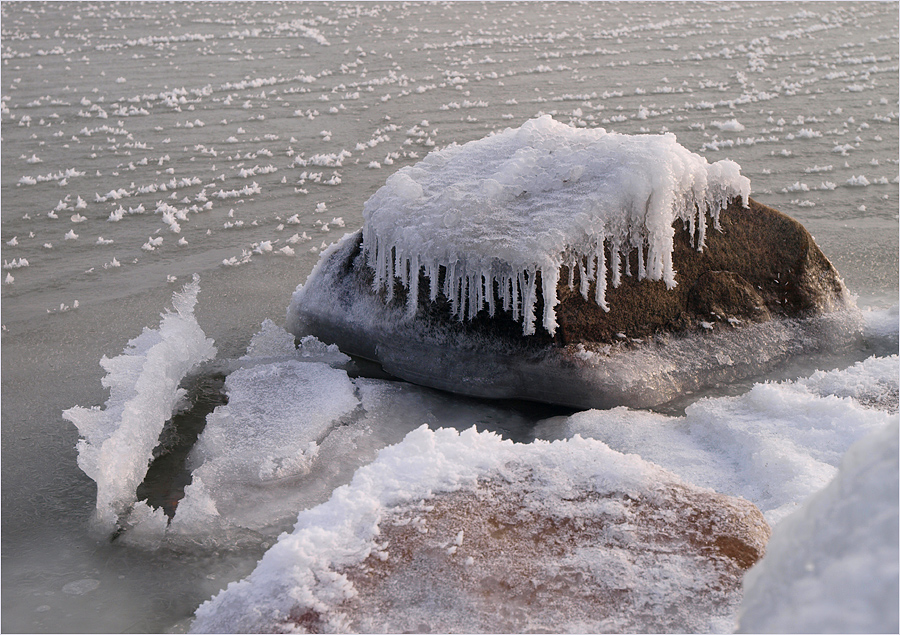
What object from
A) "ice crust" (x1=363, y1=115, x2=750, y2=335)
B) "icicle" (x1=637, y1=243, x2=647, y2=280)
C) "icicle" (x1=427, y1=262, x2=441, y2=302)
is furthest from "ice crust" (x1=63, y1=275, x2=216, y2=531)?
"icicle" (x1=637, y1=243, x2=647, y2=280)

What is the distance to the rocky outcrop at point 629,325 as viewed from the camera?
402 cm

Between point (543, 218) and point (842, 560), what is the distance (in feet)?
9.05

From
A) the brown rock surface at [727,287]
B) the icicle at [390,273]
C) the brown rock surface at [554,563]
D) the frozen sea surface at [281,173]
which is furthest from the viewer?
the icicle at [390,273]

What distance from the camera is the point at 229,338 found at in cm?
475

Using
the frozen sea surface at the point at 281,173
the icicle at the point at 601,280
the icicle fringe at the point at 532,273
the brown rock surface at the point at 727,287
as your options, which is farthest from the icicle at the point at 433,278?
the icicle at the point at 601,280

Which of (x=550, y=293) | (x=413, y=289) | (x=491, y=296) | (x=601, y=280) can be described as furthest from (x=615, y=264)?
(x=413, y=289)

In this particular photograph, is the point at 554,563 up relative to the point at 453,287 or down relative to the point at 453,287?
down

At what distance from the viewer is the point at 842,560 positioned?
138 centimetres

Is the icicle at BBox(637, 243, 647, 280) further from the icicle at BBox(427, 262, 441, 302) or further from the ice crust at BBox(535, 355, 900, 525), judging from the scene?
the icicle at BBox(427, 262, 441, 302)

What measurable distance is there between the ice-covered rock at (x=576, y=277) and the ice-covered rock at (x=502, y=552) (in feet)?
3.65

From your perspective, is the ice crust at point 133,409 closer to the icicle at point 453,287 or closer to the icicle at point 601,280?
the icicle at point 453,287

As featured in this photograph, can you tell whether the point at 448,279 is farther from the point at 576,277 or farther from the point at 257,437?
the point at 257,437

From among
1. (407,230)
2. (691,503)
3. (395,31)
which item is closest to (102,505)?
(407,230)

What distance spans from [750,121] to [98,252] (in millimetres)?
6262
